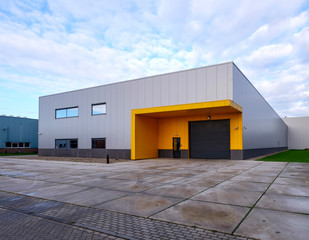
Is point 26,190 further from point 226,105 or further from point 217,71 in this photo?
point 217,71

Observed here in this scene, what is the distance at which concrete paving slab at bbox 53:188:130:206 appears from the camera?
695 centimetres

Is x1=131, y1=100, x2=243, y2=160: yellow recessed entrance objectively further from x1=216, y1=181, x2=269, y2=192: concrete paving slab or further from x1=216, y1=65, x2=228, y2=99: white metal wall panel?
x1=216, y1=181, x2=269, y2=192: concrete paving slab

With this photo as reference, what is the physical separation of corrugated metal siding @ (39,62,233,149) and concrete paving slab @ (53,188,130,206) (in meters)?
Answer: 13.4

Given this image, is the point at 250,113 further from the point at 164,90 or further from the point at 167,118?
the point at 164,90

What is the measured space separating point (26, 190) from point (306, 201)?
29.9ft

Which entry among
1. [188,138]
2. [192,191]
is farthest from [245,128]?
[192,191]

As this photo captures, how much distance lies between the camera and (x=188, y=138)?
2414 cm

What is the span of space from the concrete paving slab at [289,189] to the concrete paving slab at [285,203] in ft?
1.71

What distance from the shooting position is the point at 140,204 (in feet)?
21.5

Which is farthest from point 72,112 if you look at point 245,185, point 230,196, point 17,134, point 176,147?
point 230,196

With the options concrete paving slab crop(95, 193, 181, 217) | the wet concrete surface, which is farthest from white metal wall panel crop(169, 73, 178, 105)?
concrete paving slab crop(95, 193, 181, 217)

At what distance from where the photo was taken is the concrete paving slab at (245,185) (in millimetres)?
8242

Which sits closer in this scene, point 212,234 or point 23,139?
point 212,234

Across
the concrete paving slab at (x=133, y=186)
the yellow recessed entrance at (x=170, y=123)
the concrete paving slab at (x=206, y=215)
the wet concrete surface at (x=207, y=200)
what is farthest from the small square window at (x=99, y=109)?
the concrete paving slab at (x=206, y=215)
